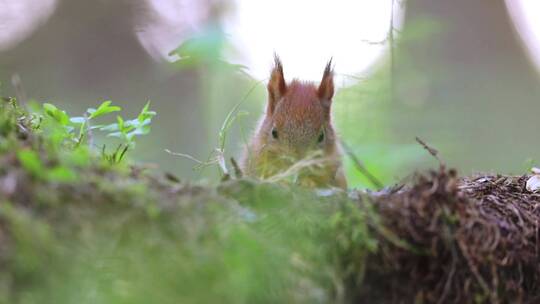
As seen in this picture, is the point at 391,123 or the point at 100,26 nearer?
the point at 391,123

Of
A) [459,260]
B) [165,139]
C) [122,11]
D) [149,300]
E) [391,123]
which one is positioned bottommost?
[165,139]

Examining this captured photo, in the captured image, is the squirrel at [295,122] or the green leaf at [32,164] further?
the squirrel at [295,122]

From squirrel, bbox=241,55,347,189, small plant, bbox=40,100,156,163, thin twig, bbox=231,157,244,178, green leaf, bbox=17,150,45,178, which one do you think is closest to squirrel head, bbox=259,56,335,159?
squirrel, bbox=241,55,347,189

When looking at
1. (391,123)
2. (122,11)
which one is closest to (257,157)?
(391,123)

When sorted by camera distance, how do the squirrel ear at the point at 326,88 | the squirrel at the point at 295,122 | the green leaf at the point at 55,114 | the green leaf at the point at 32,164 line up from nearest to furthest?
the green leaf at the point at 32,164 → the green leaf at the point at 55,114 → the squirrel at the point at 295,122 → the squirrel ear at the point at 326,88

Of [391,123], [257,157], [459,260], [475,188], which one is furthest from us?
[391,123]

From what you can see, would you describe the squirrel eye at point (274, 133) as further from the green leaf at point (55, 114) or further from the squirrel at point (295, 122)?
the green leaf at point (55, 114)

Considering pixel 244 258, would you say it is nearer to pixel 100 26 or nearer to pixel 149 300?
pixel 149 300

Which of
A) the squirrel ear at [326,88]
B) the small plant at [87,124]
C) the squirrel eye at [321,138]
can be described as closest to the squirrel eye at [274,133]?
the squirrel eye at [321,138]

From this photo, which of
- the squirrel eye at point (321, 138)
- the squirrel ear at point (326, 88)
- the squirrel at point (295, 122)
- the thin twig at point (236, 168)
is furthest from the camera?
the squirrel ear at point (326, 88)
